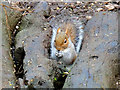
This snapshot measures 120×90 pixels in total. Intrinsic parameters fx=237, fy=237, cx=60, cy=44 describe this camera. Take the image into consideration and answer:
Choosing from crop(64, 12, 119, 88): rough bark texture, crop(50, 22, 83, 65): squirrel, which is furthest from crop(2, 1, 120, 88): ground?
crop(50, 22, 83, 65): squirrel

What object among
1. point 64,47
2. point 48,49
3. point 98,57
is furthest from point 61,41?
point 98,57

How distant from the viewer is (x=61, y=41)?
4305 millimetres

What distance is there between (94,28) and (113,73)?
1.11m

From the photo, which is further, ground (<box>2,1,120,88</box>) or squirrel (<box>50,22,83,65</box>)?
squirrel (<box>50,22,83,65</box>)

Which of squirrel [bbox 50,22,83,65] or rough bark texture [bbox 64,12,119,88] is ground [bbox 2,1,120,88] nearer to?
rough bark texture [bbox 64,12,119,88]

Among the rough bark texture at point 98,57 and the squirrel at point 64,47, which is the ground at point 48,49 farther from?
the squirrel at point 64,47

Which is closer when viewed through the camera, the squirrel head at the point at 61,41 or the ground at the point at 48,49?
the ground at the point at 48,49

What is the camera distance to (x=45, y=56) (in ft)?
13.5

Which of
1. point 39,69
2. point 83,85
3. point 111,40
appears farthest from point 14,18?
point 83,85

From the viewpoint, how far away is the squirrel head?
4.31m

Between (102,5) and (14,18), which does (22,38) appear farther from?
(102,5)

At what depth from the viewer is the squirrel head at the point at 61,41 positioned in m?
4.31

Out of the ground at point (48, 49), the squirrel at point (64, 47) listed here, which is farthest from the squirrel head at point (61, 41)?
the ground at point (48, 49)

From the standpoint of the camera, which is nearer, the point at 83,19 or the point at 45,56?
the point at 45,56
